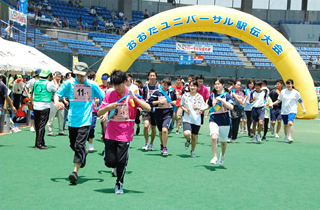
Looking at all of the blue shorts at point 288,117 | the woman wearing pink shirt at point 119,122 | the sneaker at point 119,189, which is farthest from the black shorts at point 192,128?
the blue shorts at point 288,117

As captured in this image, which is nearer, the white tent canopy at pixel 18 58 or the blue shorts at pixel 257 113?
the white tent canopy at pixel 18 58

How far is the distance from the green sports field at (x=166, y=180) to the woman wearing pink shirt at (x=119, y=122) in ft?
1.54

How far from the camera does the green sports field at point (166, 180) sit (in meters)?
5.88

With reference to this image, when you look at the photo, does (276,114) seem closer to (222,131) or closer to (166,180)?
(222,131)

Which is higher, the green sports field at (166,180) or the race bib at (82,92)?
the race bib at (82,92)

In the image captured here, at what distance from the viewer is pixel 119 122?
658 centimetres

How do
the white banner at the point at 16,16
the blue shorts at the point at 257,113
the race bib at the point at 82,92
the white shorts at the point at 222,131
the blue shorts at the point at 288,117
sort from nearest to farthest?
the race bib at the point at 82,92 < the white shorts at the point at 222,131 < the blue shorts at the point at 288,117 < the blue shorts at the point at 257,113 < the white banner at the point at 16,16

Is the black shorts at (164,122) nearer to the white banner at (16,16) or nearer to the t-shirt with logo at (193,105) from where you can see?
the t-shirt with logo at (193,105)

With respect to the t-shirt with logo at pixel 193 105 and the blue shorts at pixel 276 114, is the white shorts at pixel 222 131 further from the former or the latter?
the blue shorts at pixel 276 114

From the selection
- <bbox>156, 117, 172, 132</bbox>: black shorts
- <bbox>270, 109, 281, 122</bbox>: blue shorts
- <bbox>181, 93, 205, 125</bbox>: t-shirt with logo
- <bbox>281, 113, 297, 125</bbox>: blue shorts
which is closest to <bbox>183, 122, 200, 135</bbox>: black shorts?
<bbox>181, 93, 205, 125</bbox>: t-shirt with logo

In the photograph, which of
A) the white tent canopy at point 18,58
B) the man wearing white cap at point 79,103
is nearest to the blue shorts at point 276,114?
the white tent canopy at point 18,58

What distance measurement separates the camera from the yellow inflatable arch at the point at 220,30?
19.2 metres

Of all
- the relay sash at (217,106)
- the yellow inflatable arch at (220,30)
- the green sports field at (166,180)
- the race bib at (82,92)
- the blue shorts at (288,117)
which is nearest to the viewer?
the green sports field at (166,180)

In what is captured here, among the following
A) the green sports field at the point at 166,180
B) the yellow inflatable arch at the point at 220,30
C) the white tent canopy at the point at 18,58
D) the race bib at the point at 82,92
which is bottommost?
the green sports field at the point at 166,180
